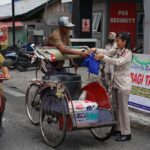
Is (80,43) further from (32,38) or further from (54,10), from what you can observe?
(54,10)

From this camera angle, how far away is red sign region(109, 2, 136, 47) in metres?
22.1

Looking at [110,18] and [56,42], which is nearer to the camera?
[56,42]

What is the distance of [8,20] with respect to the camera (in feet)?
103

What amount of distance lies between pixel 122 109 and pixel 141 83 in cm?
246

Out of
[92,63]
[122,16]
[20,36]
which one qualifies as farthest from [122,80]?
[20,36]

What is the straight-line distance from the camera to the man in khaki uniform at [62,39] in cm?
710

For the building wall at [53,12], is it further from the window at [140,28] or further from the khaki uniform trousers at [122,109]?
the khaki uniform trousers at [122,109]

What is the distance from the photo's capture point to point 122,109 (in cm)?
712

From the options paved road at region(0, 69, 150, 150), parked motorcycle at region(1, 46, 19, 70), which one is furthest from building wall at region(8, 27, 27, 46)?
paved road at region(0, 69, 150, 150)

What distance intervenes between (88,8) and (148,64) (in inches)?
374

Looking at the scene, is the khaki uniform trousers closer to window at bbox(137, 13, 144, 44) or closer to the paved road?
the paved road

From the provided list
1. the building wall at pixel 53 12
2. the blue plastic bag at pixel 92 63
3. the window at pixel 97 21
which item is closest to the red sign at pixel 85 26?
the window at pixel 97 21

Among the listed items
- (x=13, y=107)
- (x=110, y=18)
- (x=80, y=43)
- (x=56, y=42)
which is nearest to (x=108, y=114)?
(x=56, y=42)

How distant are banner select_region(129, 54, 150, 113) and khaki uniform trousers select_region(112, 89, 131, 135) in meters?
2.11
